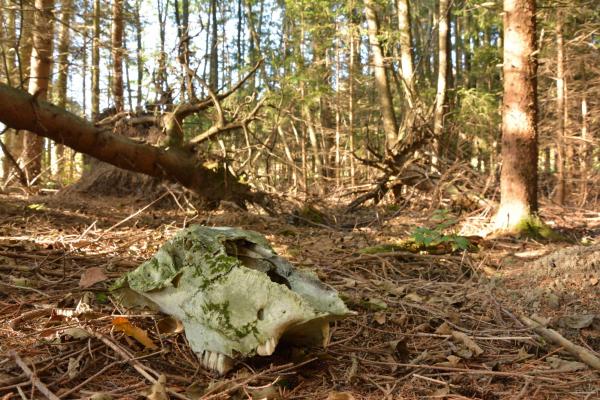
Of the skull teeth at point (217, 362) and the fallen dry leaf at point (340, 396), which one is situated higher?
the skull teeth at point (217, 362)

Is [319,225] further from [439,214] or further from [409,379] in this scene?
[409,379]

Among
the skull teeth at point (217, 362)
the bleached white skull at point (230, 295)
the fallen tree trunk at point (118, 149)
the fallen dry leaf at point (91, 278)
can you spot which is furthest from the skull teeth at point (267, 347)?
the fallen tree trunk at point (118, 149)

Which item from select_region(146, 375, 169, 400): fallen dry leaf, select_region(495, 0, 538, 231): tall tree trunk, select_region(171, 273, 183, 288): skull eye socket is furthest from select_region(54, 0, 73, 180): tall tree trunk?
select_region(146, 375, 169, 400): fallen dry leaf

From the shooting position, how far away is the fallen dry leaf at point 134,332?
6.68 ft

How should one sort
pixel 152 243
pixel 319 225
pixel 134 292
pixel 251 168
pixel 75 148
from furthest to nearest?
pixel 251 168 → pixel 319 225 → pixel 75 148 → pixel 152 243 → pixel 134 292

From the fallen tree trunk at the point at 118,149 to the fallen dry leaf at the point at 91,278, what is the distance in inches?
→ 115

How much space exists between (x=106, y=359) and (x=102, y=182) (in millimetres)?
7018

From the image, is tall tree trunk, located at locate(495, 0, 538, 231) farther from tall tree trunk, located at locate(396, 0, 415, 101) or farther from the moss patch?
tall tree trunk, located at locate(396, 0, 415, 101)

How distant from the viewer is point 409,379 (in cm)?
200

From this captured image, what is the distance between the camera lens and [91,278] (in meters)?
2.74

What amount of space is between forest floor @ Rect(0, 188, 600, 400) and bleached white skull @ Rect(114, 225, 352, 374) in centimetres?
11

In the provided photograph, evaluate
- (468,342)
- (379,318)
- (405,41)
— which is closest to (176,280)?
(379,318)

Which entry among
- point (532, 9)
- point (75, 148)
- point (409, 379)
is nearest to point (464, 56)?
point (532, 9)

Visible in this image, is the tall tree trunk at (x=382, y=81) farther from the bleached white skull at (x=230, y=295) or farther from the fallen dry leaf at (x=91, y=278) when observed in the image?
the bleached white skull at (x=230, y=295)
